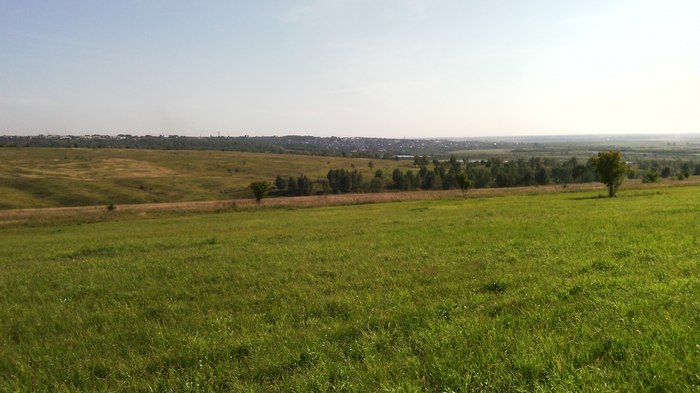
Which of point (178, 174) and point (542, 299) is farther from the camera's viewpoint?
point (178, 174)

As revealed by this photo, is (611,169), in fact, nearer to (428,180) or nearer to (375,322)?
(375,322)

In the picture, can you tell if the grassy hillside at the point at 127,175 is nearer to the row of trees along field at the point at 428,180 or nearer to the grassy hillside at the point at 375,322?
the row of trees along field at the point at 428,180

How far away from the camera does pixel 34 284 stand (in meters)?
12.6

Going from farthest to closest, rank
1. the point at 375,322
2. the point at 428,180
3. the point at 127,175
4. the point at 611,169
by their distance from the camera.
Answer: the point at 127,175 < the point at 428,180 < the point at 611,169 < the point at 375,322

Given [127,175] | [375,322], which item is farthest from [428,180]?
[375,322]

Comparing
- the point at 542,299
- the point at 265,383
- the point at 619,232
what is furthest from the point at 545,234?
the point at 265,383

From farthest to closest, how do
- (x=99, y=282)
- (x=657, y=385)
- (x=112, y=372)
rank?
(x=99, y=282) < (x=112, y=372) < (x=657, y=385)

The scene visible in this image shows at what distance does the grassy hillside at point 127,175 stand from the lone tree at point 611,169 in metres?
97.1

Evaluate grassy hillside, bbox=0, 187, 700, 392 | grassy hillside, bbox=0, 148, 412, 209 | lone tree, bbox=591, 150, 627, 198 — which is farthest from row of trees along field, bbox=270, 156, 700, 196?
grassy hillside, bbox=0, 187, 700, 392

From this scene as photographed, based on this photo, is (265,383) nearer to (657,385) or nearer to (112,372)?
(112,372)

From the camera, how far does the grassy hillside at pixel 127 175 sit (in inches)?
4363

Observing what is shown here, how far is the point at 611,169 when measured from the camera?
5100 centimetres

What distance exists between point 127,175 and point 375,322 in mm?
156166

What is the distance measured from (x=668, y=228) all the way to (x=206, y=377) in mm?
18044
